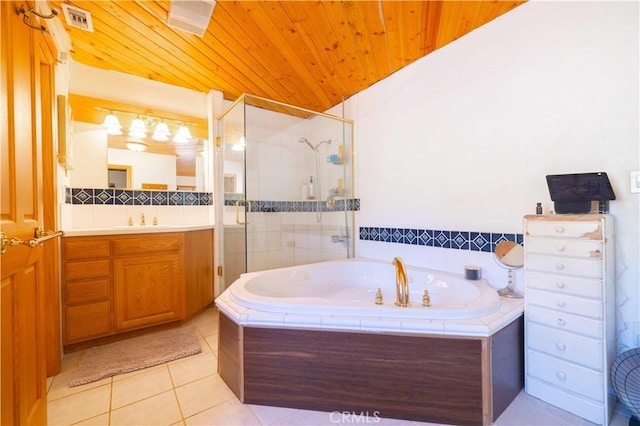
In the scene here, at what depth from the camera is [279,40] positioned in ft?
6.48

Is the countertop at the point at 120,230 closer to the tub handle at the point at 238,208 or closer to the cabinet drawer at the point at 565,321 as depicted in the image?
the tub handle at the point at 238,208

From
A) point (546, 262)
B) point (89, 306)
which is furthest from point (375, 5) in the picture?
point (89, 306)

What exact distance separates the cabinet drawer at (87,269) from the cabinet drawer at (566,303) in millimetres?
2689

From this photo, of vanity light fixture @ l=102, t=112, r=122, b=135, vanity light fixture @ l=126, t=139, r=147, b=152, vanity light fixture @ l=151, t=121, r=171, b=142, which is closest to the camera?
vanity light fixture @ l=102, t=112, r=122, b=135

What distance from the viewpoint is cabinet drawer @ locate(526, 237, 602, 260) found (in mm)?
1243

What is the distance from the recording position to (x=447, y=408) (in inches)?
47.8

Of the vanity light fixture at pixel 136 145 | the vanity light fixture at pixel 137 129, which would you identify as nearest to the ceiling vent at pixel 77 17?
the vanity light fixture at pixel 137 129

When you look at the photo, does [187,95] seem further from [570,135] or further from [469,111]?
[570,135]

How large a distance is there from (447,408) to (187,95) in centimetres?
326

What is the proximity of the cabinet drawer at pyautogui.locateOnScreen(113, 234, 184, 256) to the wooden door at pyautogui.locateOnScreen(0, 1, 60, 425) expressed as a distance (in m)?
0.90

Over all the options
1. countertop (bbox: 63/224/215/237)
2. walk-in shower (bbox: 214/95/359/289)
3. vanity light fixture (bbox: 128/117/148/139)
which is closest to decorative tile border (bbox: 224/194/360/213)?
walk-in shower (bbox: 214/95/359/289)

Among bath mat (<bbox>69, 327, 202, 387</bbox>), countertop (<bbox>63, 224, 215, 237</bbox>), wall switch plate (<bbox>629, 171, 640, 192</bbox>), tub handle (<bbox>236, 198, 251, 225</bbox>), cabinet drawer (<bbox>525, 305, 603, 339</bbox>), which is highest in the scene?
wall switch plate (<bbox>629, 171, 640, 192</bbox>)

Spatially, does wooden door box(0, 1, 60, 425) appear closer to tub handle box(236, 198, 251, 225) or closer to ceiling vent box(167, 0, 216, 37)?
ceiling vent box(167, 0, 216, 37)

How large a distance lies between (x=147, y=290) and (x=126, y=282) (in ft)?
0.53
